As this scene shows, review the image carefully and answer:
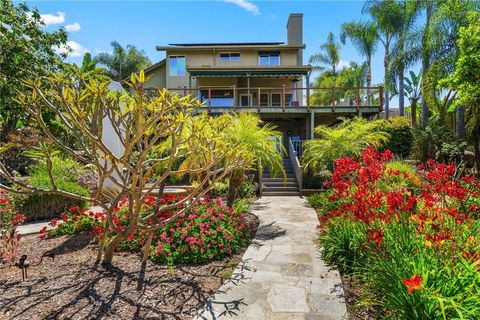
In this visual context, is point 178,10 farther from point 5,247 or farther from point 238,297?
point 238,297

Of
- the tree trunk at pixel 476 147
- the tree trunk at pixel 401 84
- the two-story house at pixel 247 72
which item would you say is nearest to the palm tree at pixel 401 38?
the tree trunk at pixel 401 84

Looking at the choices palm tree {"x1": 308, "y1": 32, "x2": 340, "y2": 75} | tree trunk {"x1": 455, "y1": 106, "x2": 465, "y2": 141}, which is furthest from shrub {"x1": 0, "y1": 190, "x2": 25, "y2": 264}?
palm tree {"x1": 308, "y1": 32, "x2": 340, "y2": 75}

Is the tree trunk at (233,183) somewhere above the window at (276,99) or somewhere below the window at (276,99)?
below

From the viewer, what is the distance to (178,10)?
1099 centimetres

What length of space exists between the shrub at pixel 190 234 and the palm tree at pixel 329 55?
34034mm

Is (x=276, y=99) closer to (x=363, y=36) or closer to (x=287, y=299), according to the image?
(x=363, y=36)

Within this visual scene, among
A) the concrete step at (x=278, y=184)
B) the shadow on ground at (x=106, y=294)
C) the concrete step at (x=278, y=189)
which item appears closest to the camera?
the shadow on ground at (x=106, y=294)

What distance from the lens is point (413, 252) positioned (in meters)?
3.27

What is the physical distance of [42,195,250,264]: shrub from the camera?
14.8 feet

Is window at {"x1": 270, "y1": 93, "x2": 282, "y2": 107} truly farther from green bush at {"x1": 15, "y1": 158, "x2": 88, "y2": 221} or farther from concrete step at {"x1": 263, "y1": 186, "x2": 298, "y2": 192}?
green bush at {"x1": 15, "y1": 158, "x2": 88, "y2": 221}

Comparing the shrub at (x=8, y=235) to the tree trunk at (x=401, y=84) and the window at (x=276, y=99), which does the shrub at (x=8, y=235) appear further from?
the tree trunk at (x=401, y=84)

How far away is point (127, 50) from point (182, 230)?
38.2m

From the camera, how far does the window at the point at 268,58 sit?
2353 centimetres

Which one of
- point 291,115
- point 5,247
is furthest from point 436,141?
point 5,247
